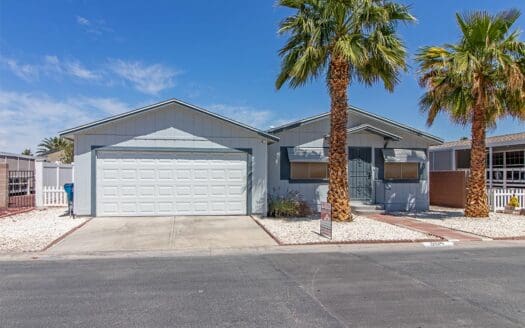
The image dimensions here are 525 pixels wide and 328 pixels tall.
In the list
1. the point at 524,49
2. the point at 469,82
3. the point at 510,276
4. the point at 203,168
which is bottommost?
the point at 510,276

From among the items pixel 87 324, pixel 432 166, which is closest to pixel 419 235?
pixel 87 324

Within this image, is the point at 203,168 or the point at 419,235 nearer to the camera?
the point at 419,235

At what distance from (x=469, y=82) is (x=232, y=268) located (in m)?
10.5

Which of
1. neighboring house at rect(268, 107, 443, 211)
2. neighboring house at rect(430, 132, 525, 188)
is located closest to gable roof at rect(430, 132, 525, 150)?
neighboring house at rect(430, 132, 525, 188)

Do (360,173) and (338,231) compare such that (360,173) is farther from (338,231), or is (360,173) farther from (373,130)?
(338,231)

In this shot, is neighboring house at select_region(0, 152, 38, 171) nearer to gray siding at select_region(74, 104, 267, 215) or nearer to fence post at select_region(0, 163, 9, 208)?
fence post at select_region(0, 163, 9, 208)

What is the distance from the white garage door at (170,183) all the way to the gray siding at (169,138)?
37 centimetres

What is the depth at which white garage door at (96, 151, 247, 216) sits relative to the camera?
14.7 metres

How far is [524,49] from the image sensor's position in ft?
45.3

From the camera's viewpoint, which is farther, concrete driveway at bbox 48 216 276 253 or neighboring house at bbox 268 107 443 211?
neighboring house at bbox 268 107 443 211

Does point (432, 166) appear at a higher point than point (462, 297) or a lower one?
higher

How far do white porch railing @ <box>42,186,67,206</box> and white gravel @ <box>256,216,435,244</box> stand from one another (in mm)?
9322

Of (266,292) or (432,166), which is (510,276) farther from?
(432,166)

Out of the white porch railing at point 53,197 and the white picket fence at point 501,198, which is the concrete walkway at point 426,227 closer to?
the white picket fence at point 501,198
